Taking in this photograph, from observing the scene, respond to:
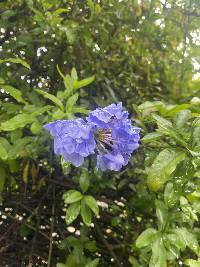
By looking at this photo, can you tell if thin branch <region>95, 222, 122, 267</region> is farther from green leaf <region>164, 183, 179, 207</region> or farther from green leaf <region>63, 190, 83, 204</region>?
green leaf <region>164, 183, 179, 207</region>

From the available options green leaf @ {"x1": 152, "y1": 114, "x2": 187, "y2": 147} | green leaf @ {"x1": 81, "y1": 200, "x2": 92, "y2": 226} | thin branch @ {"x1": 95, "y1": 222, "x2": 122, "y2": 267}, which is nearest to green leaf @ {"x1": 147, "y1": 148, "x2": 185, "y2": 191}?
green leaf @ {"x1": 152, "y1": 114, "x2": 187, "y2": 147}

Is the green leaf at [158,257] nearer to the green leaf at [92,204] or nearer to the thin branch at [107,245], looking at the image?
the green leaf at [92,204]

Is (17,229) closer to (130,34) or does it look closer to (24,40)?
(24,40)

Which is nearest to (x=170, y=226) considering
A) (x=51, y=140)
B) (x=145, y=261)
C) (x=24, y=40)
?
(x=145, y=261)

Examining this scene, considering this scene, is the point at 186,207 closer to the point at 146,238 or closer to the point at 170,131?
the point at 146,238

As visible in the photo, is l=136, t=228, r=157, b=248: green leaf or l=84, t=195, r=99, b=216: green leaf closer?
l=136, t=228, r=157, b=248: green leaf

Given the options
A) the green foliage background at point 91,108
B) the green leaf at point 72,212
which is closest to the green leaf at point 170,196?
the green foliage background at point 91,108

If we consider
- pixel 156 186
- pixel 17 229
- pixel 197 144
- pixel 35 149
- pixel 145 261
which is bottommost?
pixel 17 229

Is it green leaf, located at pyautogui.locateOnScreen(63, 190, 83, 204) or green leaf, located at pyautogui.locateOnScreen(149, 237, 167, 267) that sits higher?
green leaf, located at pyautogui.locateOnScreen(149, 237, 167, 267)
